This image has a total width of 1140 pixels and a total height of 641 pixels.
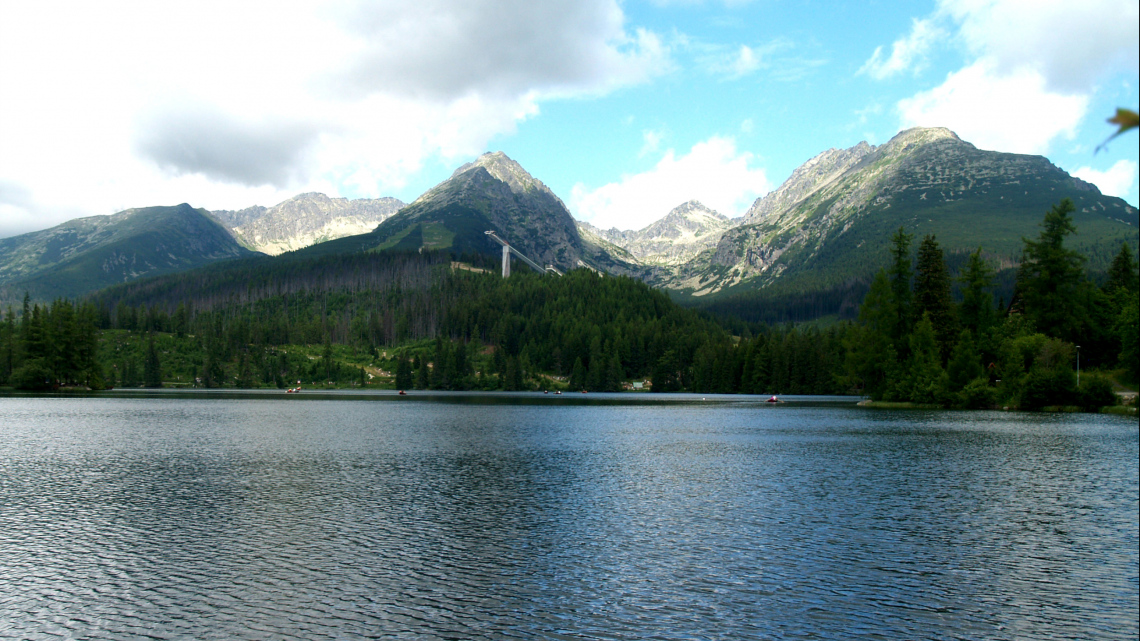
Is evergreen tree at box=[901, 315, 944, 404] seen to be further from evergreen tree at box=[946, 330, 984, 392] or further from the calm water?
the calm water

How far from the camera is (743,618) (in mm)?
25109

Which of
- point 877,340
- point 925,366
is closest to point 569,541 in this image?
point 925,366

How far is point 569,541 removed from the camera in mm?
36281

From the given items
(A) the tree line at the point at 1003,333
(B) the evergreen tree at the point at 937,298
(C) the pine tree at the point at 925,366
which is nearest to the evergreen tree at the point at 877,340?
(A) the tree line at the point at 1003,333

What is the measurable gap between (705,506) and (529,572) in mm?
17502

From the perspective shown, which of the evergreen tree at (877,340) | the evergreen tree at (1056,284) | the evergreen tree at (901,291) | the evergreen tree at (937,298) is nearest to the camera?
the evergreen tree at (1056,284)

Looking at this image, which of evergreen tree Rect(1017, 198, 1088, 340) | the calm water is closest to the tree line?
evergreen tree Rect(1017, 198, 1088, 340)

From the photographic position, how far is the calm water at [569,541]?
25016 mm

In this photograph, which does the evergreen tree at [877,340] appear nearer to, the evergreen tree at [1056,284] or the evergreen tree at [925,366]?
the evergreen tree at [925,366]

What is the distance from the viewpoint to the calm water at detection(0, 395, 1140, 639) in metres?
25.0

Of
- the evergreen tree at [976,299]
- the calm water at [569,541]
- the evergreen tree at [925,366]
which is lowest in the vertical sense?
the calm water at [569,541]

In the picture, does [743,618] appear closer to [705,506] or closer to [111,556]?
[705,506]

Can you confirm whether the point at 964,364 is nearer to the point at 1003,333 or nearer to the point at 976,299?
the point at 1003,333

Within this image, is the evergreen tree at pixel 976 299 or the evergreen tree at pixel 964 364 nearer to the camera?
the evergreen tree at pixel 964 364
